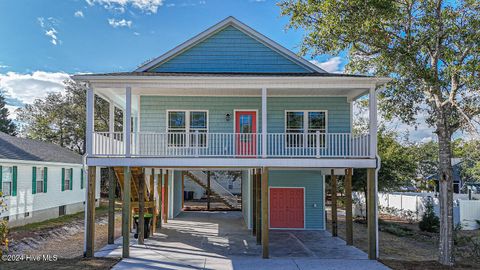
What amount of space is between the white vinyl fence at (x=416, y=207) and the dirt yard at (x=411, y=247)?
100 cm

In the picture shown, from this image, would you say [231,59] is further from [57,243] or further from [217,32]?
[57,243]

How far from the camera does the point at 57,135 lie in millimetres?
36094

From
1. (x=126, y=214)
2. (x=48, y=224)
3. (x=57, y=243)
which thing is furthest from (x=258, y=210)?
(x=48, y=224)

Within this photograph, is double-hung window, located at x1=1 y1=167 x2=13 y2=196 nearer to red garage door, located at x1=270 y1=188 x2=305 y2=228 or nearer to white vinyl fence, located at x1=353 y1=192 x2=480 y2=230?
red garage door, located at x1=270 y1=188 x2=305 y2=228

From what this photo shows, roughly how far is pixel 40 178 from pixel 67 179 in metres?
3.51

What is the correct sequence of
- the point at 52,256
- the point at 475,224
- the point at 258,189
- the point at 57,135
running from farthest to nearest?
the point at 57,135 < the point at 475,224 < the point at 258,189 < the point at 52,256

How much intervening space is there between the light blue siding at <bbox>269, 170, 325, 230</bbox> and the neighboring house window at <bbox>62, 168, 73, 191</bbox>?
40.7 feet

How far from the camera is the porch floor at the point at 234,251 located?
10453mm

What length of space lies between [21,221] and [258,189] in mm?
10950

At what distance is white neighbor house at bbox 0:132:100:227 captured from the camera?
53.1ft

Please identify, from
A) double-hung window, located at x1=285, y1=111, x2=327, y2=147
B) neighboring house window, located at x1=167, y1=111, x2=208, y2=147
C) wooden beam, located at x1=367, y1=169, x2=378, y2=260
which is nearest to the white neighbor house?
A: neighboring house window, located at x1=167, y1=111, x2=208, y2=147

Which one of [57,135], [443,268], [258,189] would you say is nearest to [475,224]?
[443,268]

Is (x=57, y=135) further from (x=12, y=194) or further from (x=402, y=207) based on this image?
(x=402, y=207)

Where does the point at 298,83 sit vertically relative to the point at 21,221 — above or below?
above
